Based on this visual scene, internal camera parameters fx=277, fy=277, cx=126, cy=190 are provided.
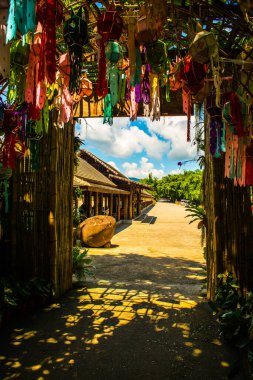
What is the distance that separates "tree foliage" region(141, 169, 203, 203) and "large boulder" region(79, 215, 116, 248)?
1579 inches

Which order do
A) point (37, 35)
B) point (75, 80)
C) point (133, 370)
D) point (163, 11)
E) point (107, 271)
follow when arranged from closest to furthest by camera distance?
1. point (163, 11)
2. point (37, 35)
3. point (75, 80)
4. point (133, 370)
5. point (107, 271)

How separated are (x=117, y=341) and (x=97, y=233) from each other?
7.27 meters

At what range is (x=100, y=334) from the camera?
349 cm

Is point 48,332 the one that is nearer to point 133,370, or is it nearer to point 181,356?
point 133,370

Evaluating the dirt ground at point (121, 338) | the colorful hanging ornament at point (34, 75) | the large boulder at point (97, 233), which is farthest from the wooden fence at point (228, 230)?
the large boulder at point (97, 233)

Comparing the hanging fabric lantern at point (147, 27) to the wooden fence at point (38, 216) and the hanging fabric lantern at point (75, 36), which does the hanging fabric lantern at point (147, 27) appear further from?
the wooden fence at point (38, 216)

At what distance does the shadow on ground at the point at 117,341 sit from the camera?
8.95 ft

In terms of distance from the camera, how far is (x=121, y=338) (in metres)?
3.41

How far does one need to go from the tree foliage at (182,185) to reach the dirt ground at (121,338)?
45.6 meters

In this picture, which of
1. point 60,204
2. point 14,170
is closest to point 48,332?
point 60,204

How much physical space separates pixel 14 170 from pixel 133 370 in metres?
3.31

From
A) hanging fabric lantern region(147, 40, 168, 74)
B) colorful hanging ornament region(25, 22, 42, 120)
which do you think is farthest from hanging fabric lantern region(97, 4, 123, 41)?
colorful hanging ornament region(25, 22, 42, 120)

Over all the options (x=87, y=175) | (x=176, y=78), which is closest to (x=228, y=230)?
(x=176, y=78)

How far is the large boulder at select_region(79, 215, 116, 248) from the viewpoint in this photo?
10.6m
